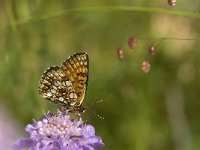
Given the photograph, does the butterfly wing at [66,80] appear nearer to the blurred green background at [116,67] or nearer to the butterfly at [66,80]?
the butterfly at [66,80]

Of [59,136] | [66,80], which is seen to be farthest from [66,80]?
[59,136]

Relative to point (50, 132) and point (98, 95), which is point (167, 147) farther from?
point (50, 132)

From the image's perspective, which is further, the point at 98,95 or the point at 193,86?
the point at 193,86

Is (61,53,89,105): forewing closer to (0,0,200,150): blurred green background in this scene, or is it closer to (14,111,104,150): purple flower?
(14,111,104,150): purple flower

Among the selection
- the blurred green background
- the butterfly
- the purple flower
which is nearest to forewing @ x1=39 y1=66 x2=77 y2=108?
the butterfly

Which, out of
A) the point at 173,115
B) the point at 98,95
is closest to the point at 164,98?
the point at 173,115

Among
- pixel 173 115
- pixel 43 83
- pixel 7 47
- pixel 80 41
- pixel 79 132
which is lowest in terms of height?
pixel 79 132

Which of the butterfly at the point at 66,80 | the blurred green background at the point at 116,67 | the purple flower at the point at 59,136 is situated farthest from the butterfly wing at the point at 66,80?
the blurred green background at the point at 116,67

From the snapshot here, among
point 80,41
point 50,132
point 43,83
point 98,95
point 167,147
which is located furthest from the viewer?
point 80,41
